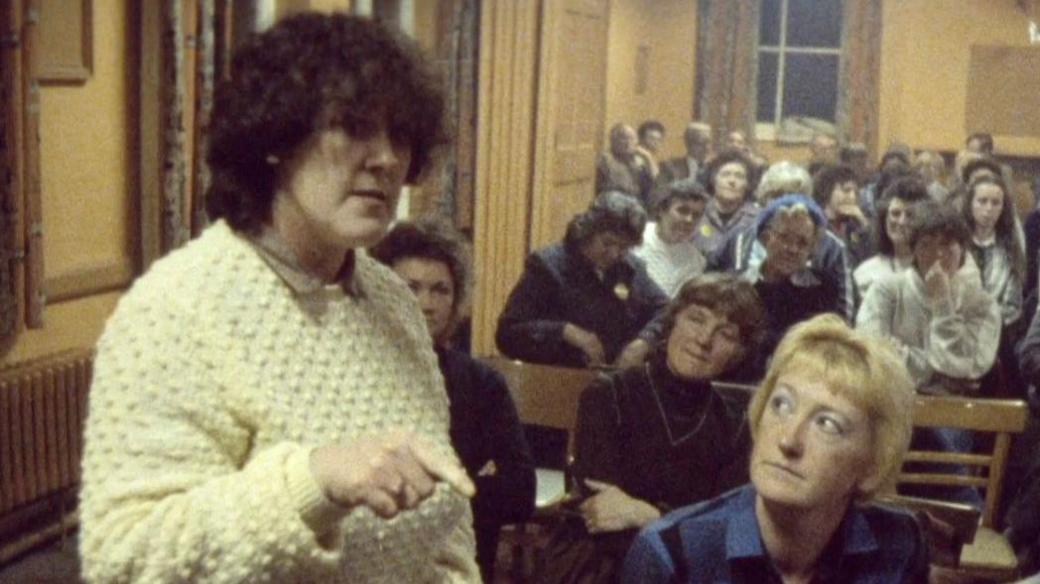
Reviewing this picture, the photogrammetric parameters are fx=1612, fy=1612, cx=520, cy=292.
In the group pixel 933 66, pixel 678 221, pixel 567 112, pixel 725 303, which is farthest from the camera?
pixel 933 66

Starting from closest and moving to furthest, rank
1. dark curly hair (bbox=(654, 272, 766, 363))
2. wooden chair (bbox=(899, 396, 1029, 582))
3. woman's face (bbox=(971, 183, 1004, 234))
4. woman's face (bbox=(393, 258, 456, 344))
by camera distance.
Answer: woman's face (bbox=(393, 258, 456, 344)) < dark curly hair (bbox=(654, 272, 766, 363)) < wooden chair (bbox=(899, 396, 1029, 582)) < woman's face (bbox=(971, 183, 1004, 234))

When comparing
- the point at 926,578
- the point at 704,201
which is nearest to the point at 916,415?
the point at 926,578

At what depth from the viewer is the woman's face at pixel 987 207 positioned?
6617 millimetres

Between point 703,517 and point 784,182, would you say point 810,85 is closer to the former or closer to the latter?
point 784,182

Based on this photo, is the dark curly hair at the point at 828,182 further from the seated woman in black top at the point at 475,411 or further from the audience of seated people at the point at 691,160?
the seated woman in black top at the point at 475,411

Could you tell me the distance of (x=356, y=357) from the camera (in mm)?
1467

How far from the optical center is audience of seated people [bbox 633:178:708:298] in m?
6.09

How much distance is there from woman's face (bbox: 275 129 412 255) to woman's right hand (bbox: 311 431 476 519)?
0.83 ft

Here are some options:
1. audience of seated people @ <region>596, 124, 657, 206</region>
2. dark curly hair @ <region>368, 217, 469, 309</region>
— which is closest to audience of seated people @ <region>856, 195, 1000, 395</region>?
dark curly hair @ <region>368, 217, 469, 309</region>

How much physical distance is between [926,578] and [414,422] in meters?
1.06

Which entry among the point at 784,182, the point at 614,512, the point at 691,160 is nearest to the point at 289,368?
the point at 614,512

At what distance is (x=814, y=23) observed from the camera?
14477mm

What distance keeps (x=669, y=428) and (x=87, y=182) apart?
2.46 metres

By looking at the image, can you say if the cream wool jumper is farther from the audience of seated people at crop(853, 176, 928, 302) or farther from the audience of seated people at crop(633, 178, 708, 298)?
the audience of seated people at crop(853, 176, 928, 302)
